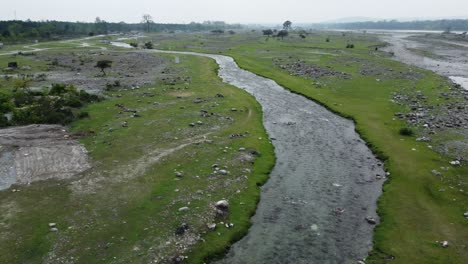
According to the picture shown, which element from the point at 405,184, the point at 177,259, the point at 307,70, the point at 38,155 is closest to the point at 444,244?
the point at 405,184

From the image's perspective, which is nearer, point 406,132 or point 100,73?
point 406,132

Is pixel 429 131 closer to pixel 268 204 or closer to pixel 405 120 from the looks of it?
pixel 405 120

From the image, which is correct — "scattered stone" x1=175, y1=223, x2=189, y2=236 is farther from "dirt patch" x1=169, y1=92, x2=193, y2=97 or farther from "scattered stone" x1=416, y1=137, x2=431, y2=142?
"dirt patch" x1=169, y1=92, x2=193, y2=97

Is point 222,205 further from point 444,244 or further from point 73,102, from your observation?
point 73,102

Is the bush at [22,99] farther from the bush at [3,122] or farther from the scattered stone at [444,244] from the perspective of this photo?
the scattered stone at [444,244]

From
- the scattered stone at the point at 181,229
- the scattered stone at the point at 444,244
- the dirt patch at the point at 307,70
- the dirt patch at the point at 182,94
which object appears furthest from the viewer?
the dirt patch at the point at 307,70

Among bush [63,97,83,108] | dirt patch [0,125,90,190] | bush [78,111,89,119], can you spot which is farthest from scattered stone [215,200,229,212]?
bush [63,97,83,108]

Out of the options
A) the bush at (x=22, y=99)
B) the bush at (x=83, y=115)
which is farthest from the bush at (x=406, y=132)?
the bush at (x=22, y=99)
